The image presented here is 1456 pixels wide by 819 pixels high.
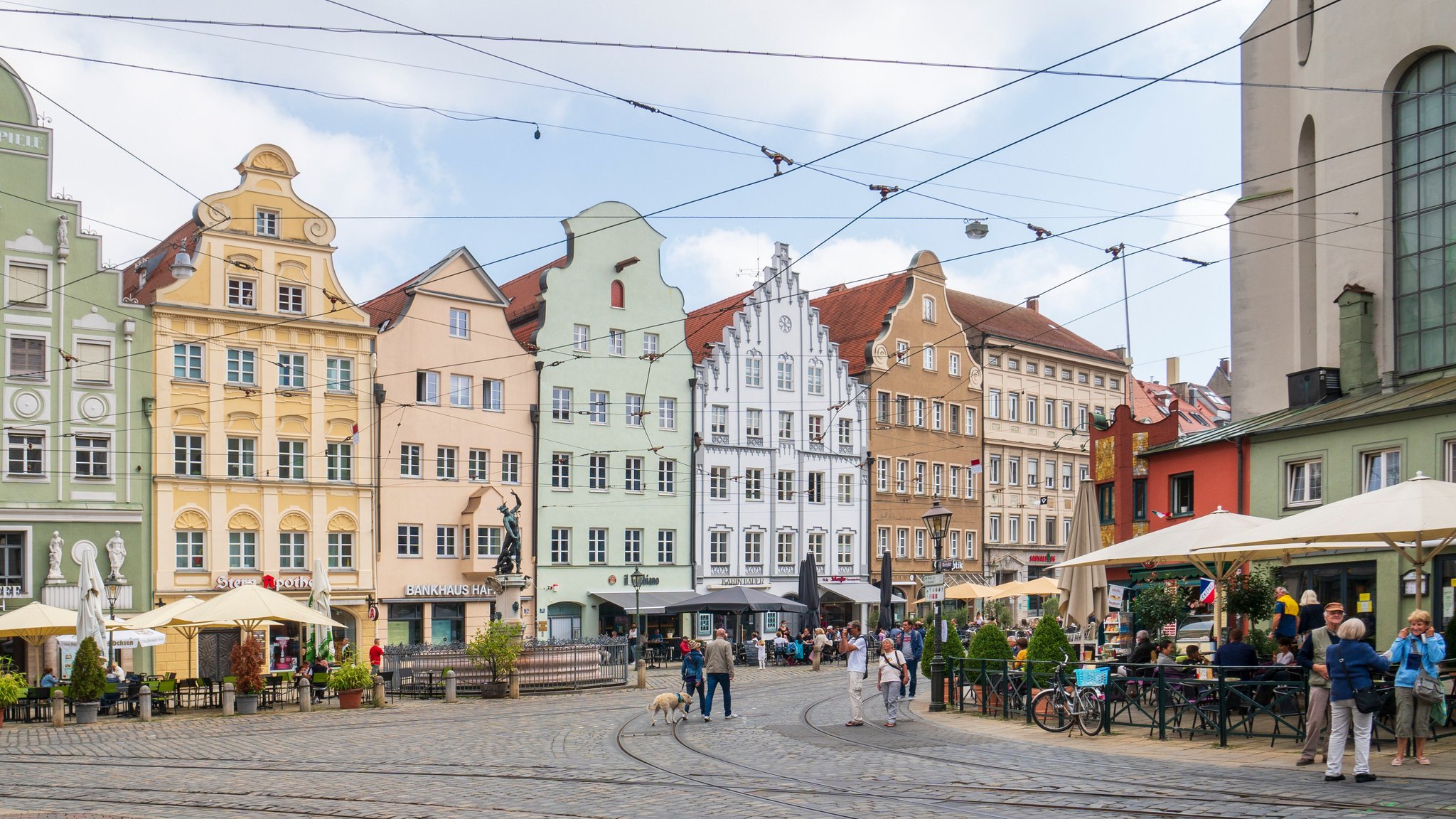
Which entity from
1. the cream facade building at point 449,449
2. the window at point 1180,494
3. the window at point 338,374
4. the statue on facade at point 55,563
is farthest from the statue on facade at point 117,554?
the window at point 1180,494

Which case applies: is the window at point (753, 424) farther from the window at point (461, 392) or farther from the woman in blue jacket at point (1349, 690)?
the woman in blue jacket at point (1349, 690)

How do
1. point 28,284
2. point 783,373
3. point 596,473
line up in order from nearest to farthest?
point 28,284 < point 596,473 < point 783,373

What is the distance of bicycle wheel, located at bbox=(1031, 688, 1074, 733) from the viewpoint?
19.9m

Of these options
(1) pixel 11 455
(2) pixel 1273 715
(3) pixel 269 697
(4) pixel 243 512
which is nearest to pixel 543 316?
(4) pixel 243 512

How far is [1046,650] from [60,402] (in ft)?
101

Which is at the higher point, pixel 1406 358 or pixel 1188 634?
pixel 1406 358

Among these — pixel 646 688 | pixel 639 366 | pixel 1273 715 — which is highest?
pixel 639 366

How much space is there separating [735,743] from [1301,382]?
62.0 feet

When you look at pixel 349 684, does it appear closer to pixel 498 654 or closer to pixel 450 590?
pixel 498 654

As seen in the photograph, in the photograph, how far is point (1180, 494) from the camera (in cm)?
3575

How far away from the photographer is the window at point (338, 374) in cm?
4591

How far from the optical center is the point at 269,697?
3064cm

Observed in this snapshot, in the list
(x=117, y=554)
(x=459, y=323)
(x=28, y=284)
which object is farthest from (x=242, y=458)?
(x=459, y=323)

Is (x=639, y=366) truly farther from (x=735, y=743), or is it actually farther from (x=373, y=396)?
(x=735, y=743)
